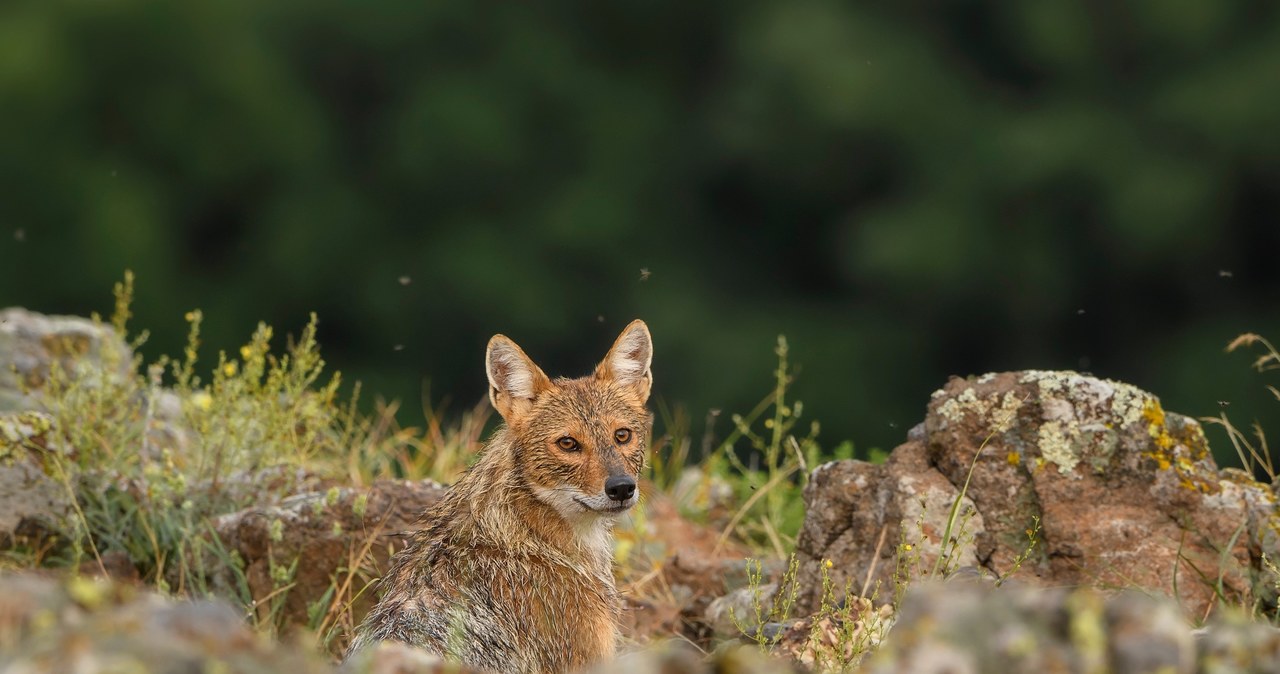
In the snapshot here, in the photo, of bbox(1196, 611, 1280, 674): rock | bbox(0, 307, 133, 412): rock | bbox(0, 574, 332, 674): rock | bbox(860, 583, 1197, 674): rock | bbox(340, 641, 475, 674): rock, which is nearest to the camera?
bbox(0, 574, 332, 674): rock

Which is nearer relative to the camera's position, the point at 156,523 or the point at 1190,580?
the point at 1190,580

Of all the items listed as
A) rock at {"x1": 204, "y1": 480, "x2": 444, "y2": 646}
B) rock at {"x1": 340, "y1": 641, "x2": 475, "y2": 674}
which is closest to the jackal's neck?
rock at {"x1": 204, "y1": 480, "x2": 444, "y2": 646}

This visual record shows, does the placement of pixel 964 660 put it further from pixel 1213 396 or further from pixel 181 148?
pixel 181 148

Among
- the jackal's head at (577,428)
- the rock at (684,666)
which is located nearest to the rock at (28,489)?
the jackal's head at (577,428)

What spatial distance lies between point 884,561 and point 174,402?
3.91m

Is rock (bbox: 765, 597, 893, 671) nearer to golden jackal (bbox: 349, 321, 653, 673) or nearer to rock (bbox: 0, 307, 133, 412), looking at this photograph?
golden jackal (bbox: 349, 321, 653, 673)

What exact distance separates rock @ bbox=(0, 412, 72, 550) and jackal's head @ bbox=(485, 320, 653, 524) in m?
1.81

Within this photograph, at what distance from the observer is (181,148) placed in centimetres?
2019

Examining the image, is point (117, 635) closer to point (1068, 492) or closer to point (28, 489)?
point (1068, 492)

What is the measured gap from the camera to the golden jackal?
4.42 meters

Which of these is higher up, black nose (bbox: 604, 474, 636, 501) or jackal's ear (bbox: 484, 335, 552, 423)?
A: jackal's ear (bbox: 484, 335, 552, 423)

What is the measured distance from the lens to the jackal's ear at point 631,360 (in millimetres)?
5199

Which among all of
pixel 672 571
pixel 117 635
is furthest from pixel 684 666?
pixel 672 571

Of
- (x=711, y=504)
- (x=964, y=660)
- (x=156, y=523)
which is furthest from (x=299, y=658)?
(x=711, y=504)
